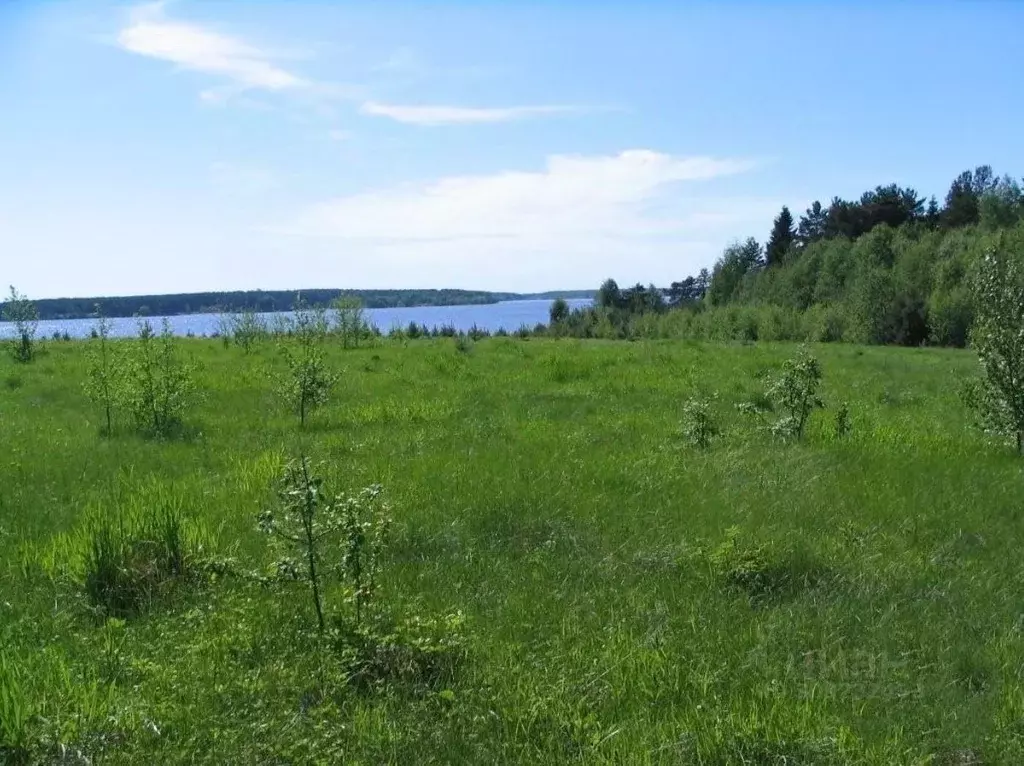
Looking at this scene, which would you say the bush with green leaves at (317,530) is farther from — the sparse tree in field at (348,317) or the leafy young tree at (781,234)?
the leafy young tree at (781,234)

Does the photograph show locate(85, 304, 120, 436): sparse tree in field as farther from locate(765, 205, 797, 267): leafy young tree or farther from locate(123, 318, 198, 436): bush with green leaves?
locate(765, 205, 797, 267): leafy young tree

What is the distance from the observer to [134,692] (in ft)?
15.9

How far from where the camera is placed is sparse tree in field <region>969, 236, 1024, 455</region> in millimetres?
11000

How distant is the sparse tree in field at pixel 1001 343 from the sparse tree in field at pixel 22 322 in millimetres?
25862

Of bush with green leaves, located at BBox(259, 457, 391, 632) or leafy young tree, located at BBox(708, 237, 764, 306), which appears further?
leafy young tree, located at BBox(708, 237, 764, 306)

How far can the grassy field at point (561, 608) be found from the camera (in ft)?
14.6

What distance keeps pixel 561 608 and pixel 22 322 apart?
82.5 feet

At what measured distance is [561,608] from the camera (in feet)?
20.4

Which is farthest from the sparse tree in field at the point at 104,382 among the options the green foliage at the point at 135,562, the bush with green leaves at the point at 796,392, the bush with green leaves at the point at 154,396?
the bush with green leaves at the point at 796,392

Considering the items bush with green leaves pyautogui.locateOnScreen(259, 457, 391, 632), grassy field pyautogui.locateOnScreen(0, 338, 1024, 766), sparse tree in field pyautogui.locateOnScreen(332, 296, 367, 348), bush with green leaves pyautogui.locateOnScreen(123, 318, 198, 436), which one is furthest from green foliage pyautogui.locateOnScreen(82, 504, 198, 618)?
sparse tree in field pyautogui.locateOnScreen(332, 296, 367, 348)

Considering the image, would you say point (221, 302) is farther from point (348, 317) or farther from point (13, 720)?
point (13, 720)

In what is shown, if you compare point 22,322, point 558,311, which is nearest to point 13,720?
point 22,322

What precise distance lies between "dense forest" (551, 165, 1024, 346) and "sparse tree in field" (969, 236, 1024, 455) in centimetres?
3012

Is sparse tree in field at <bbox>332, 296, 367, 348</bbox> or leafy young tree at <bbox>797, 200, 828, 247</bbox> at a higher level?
leafy young tree at <bbox>797, 200, 828, 247</bbox>
